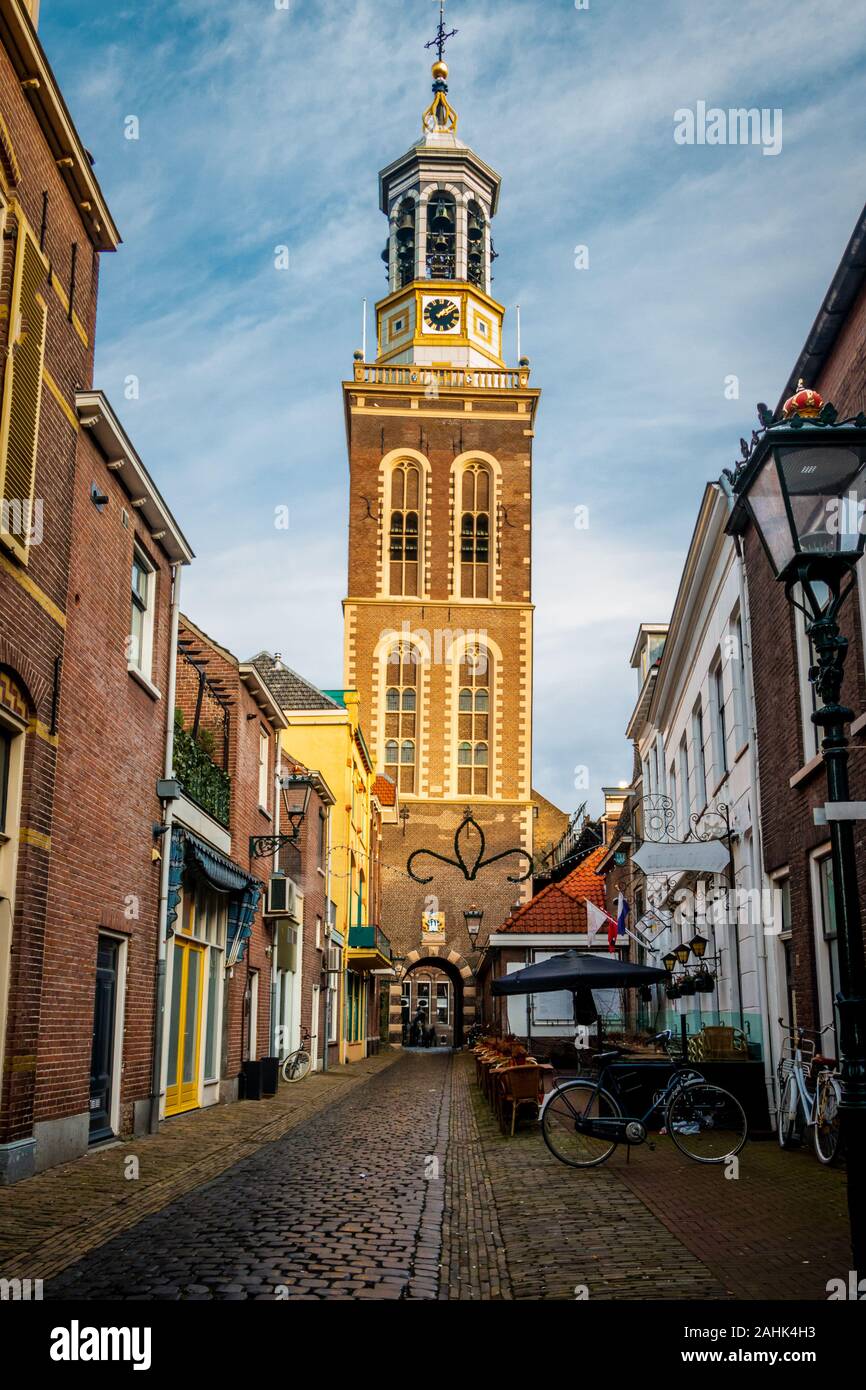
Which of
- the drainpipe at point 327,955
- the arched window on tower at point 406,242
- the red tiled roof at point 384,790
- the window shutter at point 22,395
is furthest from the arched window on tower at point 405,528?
the window shutter at point 22,395

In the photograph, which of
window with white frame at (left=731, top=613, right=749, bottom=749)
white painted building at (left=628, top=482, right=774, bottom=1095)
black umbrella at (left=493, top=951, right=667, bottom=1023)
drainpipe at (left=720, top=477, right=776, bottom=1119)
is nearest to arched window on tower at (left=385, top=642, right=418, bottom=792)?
white painted building at (left=628, top=482, right=774, bottom=1095)

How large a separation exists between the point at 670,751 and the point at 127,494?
42.2ft

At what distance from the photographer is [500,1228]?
804 centimetres

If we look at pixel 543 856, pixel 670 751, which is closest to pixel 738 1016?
pixel 670 751

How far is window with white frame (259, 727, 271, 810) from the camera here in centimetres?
2145

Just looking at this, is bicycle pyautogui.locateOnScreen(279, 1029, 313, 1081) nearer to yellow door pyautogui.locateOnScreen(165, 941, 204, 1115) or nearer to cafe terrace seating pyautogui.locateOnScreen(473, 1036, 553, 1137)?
yellow door pyautogui.locateOnScreen(165, 941, 204, 1115)

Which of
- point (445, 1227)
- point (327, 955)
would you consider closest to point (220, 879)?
point (445, 1227)

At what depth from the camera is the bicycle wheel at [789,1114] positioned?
11.9 metres

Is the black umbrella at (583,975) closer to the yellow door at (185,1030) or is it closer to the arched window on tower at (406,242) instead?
the yellow door at (185,1030)

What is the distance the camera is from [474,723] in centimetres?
5119

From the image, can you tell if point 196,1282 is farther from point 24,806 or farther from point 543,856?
point 543,856

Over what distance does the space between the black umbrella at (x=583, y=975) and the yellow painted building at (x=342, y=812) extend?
12761 millimetres

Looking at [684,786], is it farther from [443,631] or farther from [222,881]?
[443,631]

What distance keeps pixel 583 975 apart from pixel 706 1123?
3.69 m
